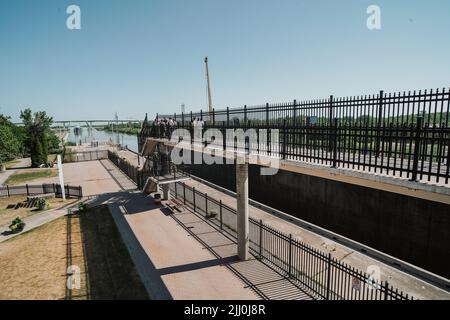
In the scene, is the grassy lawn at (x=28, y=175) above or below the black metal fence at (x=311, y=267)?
below

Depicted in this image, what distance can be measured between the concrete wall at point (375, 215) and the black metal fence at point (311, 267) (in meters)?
4.31

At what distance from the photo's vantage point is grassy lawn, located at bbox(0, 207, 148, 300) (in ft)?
31.5

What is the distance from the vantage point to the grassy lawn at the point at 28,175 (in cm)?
2877

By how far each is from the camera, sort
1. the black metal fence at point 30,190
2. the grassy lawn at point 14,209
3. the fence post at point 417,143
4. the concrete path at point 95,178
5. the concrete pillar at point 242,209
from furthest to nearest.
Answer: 1. the concrete path at point 95,178
2. the black metal fence at point 30,190
3. the grassy lawn at point 14,209
4. the concrete pillar at point 242,209
5. the fence post at point 417,143

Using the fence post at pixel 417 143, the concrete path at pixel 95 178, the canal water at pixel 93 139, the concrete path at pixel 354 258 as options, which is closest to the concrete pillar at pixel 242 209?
the concrete path at pixel 354 258

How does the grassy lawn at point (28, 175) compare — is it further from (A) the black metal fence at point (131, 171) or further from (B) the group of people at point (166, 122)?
(B) the group of people at point (166, 122)

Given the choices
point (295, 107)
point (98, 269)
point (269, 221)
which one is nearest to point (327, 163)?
point (295, 107)

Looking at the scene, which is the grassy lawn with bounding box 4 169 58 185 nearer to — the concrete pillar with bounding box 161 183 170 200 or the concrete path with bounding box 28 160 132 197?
the concrete path with bounding box 28 160 132 197

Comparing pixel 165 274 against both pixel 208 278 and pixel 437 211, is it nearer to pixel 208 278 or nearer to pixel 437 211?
pixel 208 278

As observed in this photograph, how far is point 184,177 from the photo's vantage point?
20172 millimetres

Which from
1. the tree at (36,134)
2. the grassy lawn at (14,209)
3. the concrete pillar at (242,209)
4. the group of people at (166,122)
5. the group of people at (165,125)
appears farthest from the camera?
the tree at (36,134)

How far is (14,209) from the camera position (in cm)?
1953

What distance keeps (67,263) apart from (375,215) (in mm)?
15059
